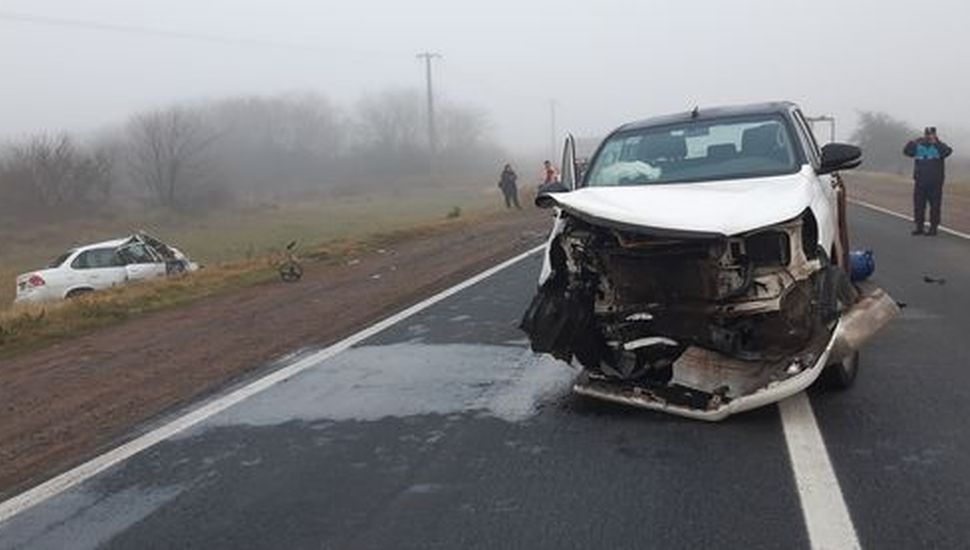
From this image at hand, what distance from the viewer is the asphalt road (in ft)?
14.8

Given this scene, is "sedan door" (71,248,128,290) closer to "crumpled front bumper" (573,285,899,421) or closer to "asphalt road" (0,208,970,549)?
"asphalt road" (0,208,970,549)

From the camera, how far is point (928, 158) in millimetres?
17500

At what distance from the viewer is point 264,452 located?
5.97 meters

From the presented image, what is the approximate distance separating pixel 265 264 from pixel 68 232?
43993mm


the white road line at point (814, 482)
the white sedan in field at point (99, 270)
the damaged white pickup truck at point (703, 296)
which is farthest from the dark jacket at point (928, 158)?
the white sedan in field at point (99, 270)

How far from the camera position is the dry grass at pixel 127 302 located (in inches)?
464

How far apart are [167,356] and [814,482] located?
620 cm

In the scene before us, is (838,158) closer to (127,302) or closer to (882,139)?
(127,302)

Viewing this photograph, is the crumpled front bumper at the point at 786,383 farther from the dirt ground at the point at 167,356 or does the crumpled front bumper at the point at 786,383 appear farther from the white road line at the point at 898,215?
the white road line at the point at 898,215

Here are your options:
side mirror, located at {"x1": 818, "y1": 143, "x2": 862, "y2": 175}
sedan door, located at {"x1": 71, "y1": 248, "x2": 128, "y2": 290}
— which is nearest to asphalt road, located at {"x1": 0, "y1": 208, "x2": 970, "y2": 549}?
side mirror, located at {"x1": 818, "y1": 143, "x2": 862, "y2": 175}

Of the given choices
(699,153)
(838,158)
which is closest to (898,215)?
(699,153)

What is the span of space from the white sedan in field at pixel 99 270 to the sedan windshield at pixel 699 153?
17355mm

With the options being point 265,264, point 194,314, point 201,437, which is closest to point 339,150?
point 265,264

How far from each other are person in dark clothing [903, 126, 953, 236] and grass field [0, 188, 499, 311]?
91.1 ft
